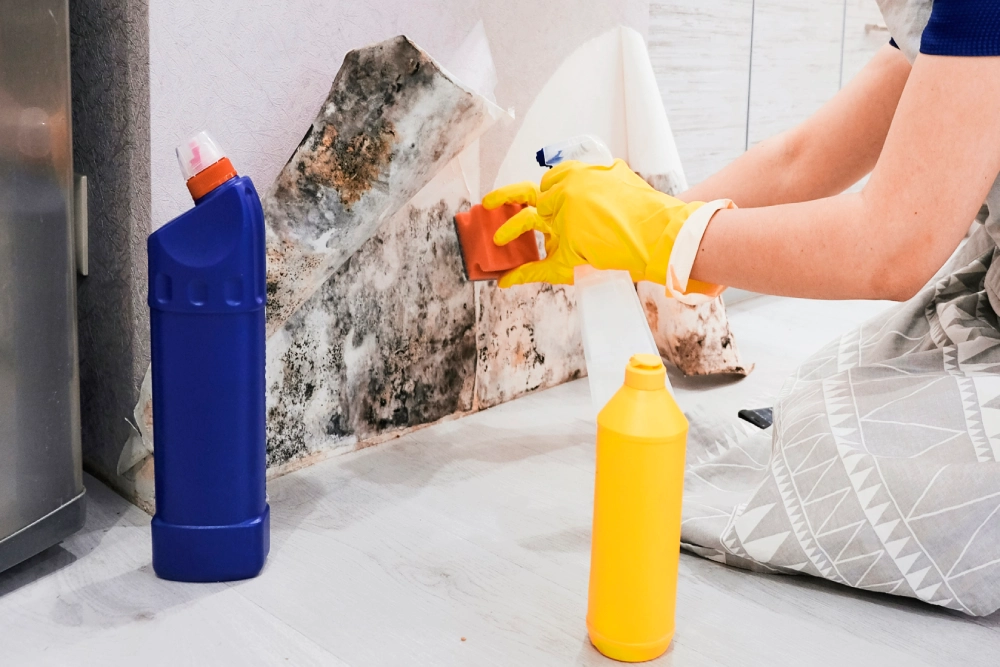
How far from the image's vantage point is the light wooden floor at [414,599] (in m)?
0.96

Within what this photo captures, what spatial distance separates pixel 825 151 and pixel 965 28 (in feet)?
1.63

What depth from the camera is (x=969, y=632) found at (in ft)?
3.36

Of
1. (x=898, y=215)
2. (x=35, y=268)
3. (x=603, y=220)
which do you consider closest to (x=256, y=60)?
(x=35, y=268)

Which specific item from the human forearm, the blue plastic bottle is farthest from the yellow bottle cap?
the blue plastic bottle

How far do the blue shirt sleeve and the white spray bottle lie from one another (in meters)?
0.48

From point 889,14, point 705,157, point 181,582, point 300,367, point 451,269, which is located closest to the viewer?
point 181,582

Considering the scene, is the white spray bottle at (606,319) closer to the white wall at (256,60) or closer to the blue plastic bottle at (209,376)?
the white wall at (256,60)

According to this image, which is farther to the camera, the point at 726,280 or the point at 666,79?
the point at 666,79

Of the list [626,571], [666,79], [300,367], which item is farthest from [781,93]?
[626,571]

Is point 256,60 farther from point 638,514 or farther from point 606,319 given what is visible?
point 638,514

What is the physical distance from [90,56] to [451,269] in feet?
2.05

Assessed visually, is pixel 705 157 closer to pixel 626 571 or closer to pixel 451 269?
pixel 451 269

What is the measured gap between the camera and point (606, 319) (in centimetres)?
133

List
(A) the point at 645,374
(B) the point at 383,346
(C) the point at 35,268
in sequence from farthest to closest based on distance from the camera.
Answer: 1. (B) the point at 383,346
2. (C) the point at 35,268
3. (A) the point at 645,374
